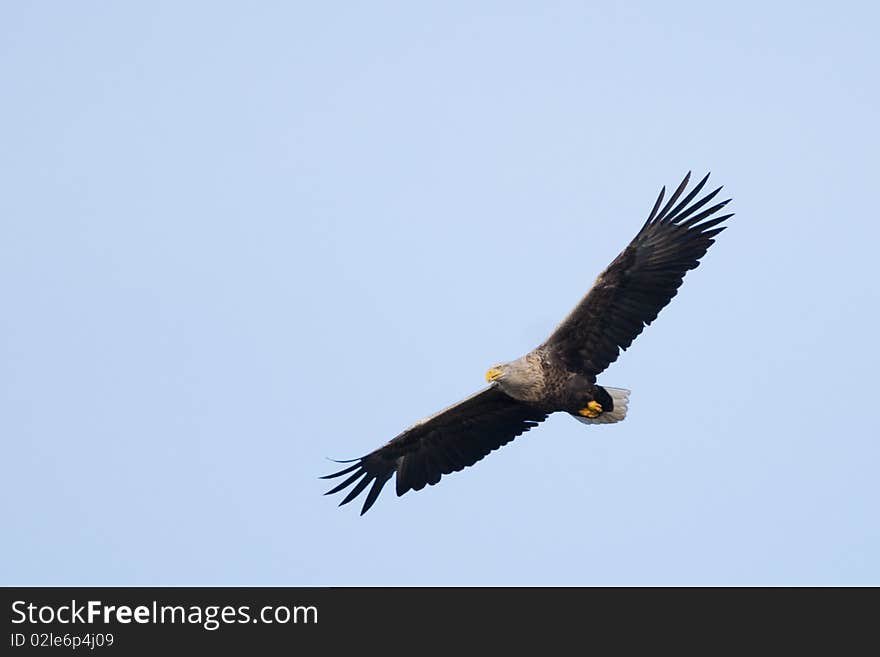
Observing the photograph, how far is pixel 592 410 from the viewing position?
674 inches

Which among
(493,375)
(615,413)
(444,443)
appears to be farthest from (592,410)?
(444,443)

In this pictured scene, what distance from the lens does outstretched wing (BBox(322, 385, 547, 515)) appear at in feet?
58.3

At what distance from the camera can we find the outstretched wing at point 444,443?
17.8m

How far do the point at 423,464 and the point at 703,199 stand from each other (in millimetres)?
3548

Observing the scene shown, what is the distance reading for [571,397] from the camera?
1700 centimetres

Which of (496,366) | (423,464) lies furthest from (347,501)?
(496,366)

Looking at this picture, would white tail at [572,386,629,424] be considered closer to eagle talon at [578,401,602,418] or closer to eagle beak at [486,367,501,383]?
eagle talon at [578,401,602,418]

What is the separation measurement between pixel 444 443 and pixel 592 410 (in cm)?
162

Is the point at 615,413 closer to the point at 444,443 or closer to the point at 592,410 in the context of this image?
the point at 592,410

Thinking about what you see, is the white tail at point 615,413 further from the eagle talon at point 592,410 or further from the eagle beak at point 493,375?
the eagle beak at point 493,375
